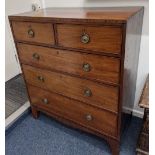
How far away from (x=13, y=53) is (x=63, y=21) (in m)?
1.38

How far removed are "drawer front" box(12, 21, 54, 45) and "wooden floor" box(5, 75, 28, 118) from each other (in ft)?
2.60

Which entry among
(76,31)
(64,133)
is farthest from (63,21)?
(64,133)

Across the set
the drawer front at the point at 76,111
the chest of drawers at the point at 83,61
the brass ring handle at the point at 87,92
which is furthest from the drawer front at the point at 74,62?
the drawer front at the point at 76,111

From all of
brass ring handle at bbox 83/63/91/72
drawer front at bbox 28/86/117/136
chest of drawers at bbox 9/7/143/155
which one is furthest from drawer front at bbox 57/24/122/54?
drawer front at bbox 28/86/117/136

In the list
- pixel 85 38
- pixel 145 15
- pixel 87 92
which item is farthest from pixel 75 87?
pixel 145 15

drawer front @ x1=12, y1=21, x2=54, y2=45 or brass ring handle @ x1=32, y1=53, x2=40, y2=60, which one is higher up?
drawer front @ x1=12, y1=21, x2=54, y2=45

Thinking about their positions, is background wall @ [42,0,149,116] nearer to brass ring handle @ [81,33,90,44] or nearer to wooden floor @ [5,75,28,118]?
brass ring handle @ [81,33,90,44]

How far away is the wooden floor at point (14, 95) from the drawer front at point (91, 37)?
3.41 feet

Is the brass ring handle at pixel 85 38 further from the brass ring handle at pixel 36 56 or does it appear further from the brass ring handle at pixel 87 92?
the brass ring handle at pixel 36 56

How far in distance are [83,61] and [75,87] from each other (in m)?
0.22

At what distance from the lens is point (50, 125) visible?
1.69 m

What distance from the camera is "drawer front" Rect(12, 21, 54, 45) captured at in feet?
3.84

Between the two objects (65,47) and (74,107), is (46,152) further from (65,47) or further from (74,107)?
(65,47)

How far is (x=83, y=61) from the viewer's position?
1108 mm
